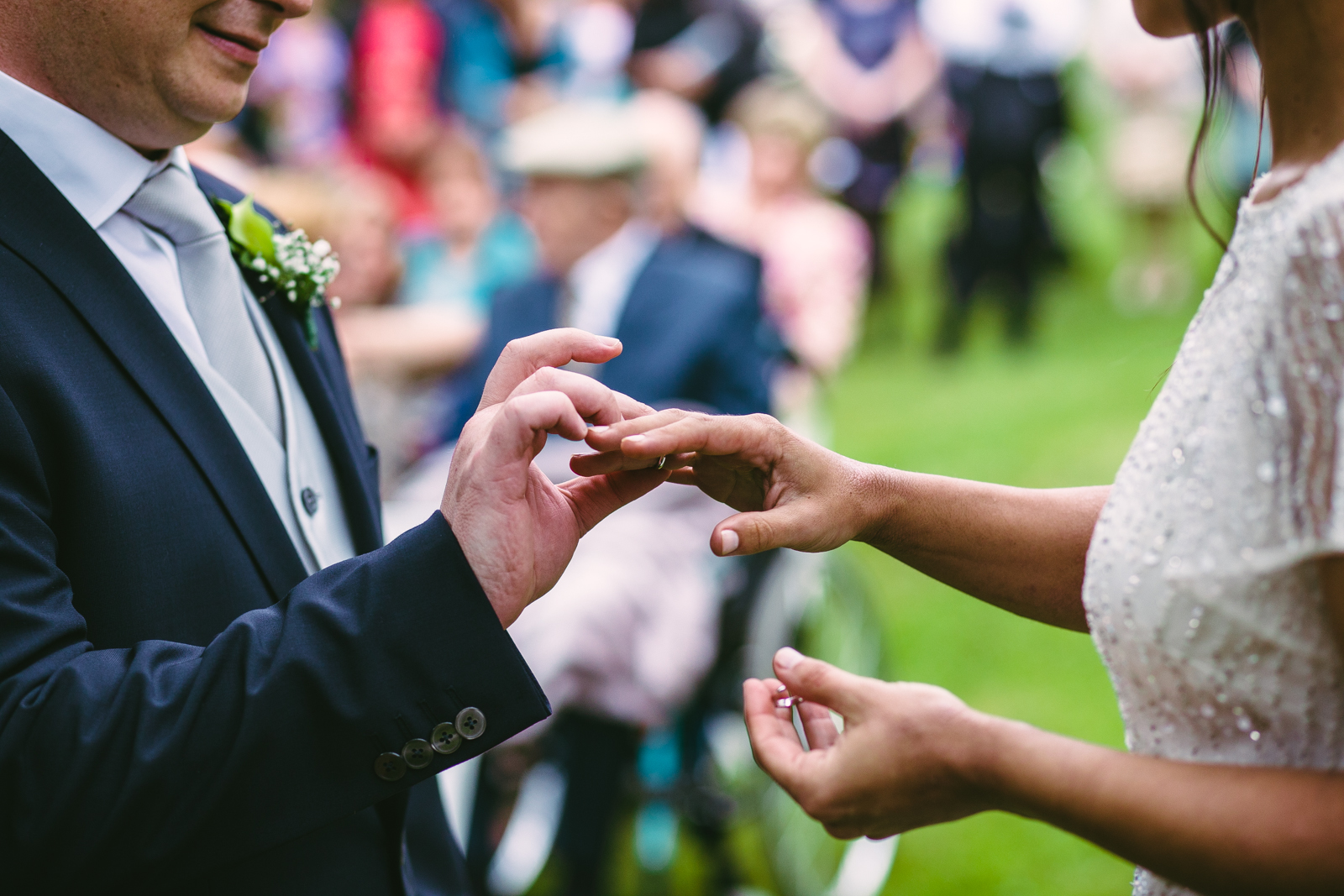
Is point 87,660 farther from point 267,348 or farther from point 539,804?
point 539,804

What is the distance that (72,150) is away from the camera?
1607 mm

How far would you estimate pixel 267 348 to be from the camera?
1899mm

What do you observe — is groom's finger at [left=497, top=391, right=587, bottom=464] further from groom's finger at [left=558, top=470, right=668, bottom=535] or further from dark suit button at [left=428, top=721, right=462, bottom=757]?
dark suit button at [left=428, top=721, right=462, bottom=757]

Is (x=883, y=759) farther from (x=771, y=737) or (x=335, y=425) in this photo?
(x=335, y=425)

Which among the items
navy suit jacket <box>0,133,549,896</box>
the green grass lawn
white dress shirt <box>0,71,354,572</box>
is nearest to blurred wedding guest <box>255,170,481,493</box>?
the green grass lawn

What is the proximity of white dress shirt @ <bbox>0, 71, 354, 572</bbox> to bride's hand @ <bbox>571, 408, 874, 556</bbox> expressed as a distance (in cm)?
45

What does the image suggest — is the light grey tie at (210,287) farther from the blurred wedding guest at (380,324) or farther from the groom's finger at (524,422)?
the blurred wedding guest at (380,324)

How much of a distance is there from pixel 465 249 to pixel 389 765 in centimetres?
522

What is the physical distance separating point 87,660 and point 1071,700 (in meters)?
4.59

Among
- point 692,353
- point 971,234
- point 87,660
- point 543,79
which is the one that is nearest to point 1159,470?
point 87,660

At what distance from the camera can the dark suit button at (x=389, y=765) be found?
4.71ft

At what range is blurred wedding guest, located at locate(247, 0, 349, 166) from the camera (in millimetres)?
8625

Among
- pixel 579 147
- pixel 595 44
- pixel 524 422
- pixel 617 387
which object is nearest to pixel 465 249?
pixel 579 147

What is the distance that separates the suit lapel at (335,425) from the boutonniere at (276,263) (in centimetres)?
2
